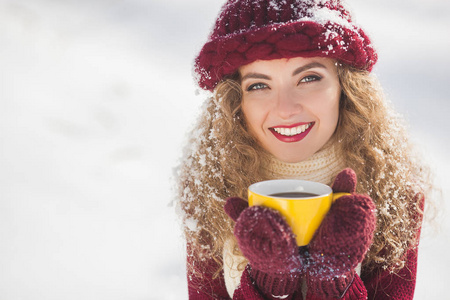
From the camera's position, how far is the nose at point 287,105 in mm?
1015

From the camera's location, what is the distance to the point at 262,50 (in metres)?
0.94

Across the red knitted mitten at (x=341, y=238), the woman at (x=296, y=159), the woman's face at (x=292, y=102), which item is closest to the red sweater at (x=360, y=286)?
the woman at (x=296, y=159)

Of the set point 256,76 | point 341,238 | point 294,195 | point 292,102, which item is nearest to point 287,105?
point 292,102

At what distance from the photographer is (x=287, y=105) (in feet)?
3.34

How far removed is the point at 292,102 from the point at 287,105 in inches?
0.7

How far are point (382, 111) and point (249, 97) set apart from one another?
437 mm

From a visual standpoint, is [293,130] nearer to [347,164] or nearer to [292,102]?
[292,102]

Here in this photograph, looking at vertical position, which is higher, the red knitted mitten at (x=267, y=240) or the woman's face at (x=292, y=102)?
the woman's face at (x=292, y=102)

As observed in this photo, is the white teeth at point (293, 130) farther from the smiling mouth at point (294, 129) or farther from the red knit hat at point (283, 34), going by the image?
the red knit hat at point (283, 34)

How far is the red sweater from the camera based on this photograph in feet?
3.15

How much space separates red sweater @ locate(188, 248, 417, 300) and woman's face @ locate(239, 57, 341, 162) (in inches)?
14.8

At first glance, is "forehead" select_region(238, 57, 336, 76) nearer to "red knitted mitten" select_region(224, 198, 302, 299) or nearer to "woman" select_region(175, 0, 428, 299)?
"woman" select_region(175, 0, 428, 299)

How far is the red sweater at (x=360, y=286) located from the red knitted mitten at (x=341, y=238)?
160 millimetres

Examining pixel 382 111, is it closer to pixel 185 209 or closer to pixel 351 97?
pixel 351 97
